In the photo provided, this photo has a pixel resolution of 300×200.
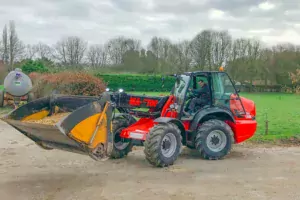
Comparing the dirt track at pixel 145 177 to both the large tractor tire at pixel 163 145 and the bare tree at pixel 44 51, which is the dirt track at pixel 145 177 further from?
the bare tree at pixel 44 51

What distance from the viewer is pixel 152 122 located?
360 inches

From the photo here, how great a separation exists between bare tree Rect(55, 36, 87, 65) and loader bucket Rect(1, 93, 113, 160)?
116 ft

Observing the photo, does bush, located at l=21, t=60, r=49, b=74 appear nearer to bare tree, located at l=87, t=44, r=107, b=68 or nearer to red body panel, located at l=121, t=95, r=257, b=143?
bare tree, located at l=87, t=44, r=107, b=68

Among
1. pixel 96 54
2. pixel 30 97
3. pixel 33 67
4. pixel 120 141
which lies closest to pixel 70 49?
pixel 96 54

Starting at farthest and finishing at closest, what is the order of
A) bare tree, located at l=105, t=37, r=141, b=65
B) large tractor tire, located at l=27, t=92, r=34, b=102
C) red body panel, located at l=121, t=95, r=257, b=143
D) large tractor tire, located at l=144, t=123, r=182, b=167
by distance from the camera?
bare tree, located at l=105, t=37, r=141, b=65, large tractor tire, located at l=27, t=92, r=34, b=102, red body panel, located at l=121, t=95, r=257, b=143, large tractor tire, located at l=144, t=123, r=182, b=167

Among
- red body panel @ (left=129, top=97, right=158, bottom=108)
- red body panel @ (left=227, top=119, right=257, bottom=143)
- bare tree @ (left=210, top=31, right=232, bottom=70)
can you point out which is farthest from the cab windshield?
bare tree @ (left=210, top=31, right=232, bottom=70)

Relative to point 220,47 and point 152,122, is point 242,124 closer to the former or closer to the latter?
point 152,122

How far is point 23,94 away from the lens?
851 inches

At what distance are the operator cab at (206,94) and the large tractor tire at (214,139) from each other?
43 centimetres

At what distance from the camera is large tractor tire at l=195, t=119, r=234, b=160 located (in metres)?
9.03

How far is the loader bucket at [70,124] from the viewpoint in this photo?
674 cm

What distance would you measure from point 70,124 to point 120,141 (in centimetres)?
284

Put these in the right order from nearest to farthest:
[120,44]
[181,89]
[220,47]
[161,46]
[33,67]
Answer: [181,89], [33,67], [120,44], [161,46], [220,47]

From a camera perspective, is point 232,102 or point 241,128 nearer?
point 241,128
